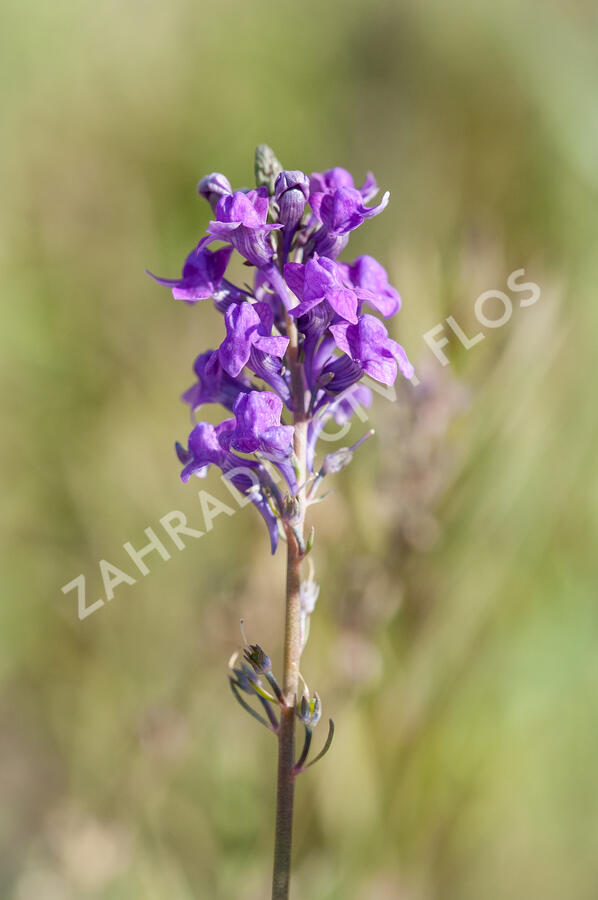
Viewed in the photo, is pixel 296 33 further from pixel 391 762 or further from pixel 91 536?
pixel 391 762

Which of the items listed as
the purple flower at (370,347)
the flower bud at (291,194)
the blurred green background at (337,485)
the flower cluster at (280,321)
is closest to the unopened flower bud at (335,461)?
the flower cluster at (280,321)

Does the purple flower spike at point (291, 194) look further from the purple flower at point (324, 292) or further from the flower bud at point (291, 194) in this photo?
the purple flower at point (324, 292)

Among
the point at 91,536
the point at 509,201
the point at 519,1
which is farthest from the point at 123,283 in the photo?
the point at 519,1

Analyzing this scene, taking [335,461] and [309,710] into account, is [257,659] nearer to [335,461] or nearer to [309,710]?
[309,710]

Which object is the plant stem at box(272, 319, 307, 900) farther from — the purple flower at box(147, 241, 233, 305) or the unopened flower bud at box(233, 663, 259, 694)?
the purple flower at box(147, 241, 233, 305)

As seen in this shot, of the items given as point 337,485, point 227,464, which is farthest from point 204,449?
point 337,485

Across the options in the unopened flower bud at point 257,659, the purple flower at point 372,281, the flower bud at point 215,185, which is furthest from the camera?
the purple flower at point 372,281
